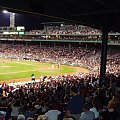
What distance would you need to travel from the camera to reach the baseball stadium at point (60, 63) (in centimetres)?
953

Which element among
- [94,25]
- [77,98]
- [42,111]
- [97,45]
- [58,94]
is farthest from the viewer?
[97,45]

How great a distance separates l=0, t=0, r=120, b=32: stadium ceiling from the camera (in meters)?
14.7

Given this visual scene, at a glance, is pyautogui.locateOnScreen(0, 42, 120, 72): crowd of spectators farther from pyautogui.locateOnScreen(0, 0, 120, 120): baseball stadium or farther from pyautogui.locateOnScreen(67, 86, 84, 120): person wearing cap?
pyautogui.locateOnScreen(67, 86, 84, 120): person wearing cap

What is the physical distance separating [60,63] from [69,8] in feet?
160

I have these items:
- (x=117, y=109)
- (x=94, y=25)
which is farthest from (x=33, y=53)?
(x=117, y=109)

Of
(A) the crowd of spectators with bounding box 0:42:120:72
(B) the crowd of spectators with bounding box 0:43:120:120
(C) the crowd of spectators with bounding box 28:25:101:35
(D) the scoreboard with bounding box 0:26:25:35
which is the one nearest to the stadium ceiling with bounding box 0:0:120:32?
(B) the crowd of spectators with bounding box 0:43:120:120

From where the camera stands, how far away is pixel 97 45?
76062mm

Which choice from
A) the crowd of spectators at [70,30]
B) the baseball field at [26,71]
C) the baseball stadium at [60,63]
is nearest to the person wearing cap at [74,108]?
the baseball stadium at [60,63]

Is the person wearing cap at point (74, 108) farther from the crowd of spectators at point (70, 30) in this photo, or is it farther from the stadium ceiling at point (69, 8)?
the crowd of spectators at point (70, 30)

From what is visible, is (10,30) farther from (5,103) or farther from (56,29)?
(5,103)

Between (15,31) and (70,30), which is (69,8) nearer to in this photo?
(70,30)

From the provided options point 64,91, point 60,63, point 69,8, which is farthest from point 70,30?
point 64,91

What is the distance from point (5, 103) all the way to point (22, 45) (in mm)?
83987

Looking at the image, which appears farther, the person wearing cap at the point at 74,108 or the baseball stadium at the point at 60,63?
the baseball stadium at the point at 60,63
